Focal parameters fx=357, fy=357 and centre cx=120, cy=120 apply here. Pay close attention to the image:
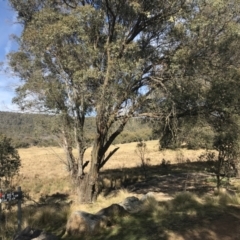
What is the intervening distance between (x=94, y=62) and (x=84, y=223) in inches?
281

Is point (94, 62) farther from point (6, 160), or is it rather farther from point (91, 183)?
point (6, 160)

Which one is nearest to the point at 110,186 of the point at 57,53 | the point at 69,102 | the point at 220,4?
the point at 69,102

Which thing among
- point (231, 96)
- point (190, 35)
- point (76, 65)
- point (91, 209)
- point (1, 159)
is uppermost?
point (190, 35)

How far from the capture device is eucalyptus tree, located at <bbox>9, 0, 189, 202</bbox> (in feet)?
43.1

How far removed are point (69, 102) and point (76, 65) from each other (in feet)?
5.91

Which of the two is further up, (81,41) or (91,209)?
(81,41)

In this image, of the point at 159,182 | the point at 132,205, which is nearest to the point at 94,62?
the point at 132,205

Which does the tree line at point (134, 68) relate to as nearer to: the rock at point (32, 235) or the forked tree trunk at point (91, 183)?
the forked tree trunk at point (91, 183)

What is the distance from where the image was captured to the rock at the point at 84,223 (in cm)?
837

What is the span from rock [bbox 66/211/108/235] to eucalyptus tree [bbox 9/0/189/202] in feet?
17.5

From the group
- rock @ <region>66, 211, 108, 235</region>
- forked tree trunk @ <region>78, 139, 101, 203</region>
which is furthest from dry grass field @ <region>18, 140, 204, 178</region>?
rock @ <region>66, 211, 108, 235</region>

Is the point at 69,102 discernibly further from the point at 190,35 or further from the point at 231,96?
the point at 231,96

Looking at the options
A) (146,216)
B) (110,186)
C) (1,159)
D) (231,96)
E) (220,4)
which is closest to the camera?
(146,216)

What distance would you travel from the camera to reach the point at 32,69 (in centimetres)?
1603
